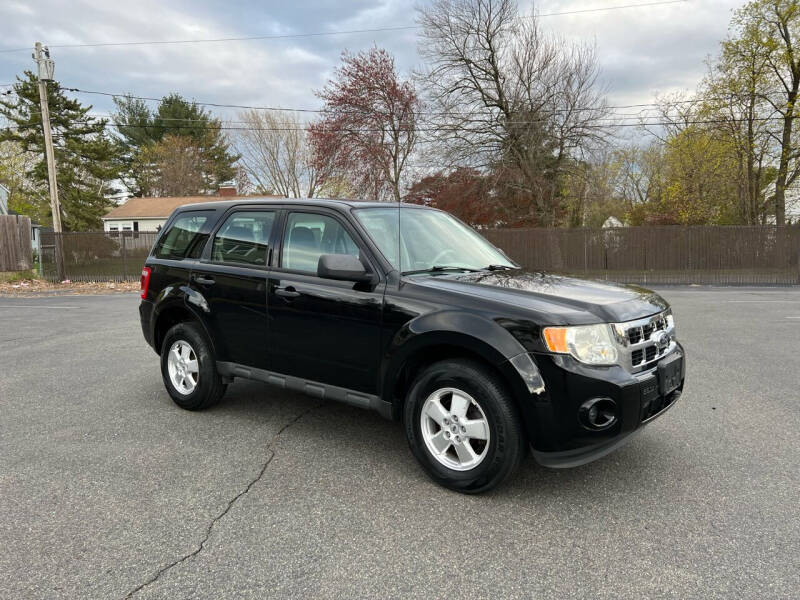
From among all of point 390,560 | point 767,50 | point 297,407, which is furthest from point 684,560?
point 767,50

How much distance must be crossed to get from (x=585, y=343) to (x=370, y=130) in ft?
114

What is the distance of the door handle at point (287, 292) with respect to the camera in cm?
429

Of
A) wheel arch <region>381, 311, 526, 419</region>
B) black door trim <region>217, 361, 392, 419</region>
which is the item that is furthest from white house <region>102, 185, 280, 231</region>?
wheel arch <region>381, 311, 526, 419</region>

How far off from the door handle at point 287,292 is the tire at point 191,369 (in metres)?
0.99

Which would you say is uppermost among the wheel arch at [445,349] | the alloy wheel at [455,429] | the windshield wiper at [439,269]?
the windshield wiper at [439,269]

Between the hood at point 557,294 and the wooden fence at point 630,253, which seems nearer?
the hood at point 557,294

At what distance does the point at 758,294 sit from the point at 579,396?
16.1m

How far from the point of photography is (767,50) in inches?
1006

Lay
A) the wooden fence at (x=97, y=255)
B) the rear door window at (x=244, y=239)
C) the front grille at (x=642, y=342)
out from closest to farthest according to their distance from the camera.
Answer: the front grille at (x=642, y=342)
the rear door window at (x=244, y=239)
the wooden fence at (x=97, y=255)

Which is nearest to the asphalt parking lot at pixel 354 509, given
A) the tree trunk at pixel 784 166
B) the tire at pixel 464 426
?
the tire at pixel 464 426

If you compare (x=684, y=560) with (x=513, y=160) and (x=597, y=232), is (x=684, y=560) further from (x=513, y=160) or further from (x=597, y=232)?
(x=513, y=160)

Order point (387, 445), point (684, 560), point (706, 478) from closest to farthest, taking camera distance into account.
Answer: point (684, 560)
point (706, 478)
point (387, 445)

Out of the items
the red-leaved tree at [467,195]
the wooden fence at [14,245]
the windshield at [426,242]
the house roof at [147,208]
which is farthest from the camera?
the house roof at [147,208]

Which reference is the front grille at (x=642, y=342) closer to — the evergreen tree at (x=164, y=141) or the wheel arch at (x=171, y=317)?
the wheel arch at (x=171, y=317)
